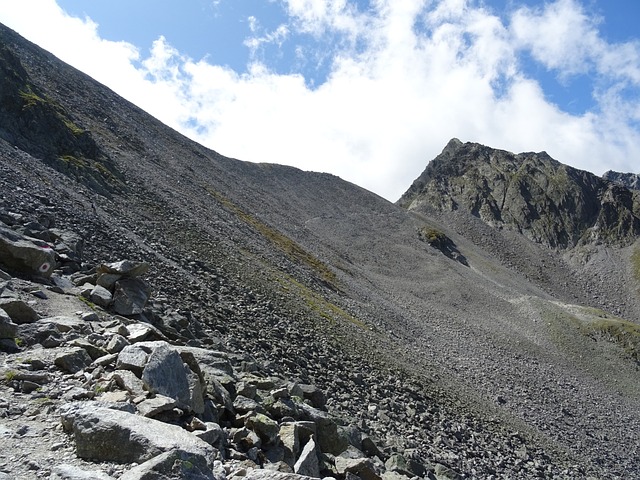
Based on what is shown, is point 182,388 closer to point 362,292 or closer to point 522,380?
point 522,380

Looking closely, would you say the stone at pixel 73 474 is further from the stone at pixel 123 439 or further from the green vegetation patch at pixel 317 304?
the green vegetation patch at pixel 317 304

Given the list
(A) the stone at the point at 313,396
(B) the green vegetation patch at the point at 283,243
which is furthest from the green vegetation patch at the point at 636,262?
(A) the stone at the point at 313,396

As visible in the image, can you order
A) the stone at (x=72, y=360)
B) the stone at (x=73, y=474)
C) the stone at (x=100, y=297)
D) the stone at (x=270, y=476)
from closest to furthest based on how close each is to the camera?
1. the stone at (x=73, y=474)
2. the stone at (x=270, y=476)
3. the stone at (x=72, y=360)
4. the stone at (x=100, y=297)

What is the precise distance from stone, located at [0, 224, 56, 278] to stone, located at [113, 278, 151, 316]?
84.5 inches

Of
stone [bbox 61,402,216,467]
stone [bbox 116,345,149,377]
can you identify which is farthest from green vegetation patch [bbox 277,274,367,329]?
stone [bbox 61,402,216,467]

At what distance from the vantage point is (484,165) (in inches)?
6550

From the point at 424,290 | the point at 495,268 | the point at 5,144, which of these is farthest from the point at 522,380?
the point at 495,268

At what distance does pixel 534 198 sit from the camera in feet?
497

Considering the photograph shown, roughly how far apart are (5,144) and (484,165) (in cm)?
15476

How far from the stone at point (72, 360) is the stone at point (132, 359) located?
71 centimetres

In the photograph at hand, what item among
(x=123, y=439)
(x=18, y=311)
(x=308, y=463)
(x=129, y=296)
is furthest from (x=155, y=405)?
(x=129, y=296)

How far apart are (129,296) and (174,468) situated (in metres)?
10.3

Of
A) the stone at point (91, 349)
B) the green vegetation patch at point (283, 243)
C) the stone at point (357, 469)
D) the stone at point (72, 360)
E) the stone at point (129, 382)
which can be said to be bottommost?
the stone at point (72, 360)

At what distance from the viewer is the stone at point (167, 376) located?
946 cm
